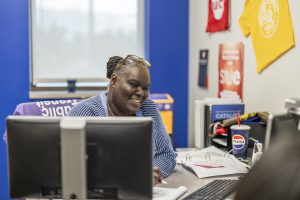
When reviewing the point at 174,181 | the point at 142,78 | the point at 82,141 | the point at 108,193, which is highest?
the point at 142,78

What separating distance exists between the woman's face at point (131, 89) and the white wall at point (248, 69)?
32.3 inches

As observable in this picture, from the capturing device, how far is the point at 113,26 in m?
3.63

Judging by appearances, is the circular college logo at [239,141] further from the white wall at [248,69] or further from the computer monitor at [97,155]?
the computer monitor at [97,155]

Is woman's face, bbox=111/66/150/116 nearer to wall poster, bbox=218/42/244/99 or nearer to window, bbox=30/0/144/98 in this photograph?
wall poster, bbox=218/42/244/99

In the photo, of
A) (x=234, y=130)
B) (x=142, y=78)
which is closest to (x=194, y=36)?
(x=234, y=130)

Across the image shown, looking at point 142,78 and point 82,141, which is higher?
point 142,78

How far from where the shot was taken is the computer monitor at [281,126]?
1126 millimetres

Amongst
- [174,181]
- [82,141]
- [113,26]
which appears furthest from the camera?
[113,26]

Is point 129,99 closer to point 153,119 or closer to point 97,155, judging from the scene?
point 153,119

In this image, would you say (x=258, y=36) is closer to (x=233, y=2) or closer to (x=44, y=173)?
(x=233, y=2)

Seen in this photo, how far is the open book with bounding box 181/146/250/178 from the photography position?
2098 mm

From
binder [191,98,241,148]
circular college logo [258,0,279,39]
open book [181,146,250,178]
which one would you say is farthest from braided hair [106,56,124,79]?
circular college logo [258,0,279,39]

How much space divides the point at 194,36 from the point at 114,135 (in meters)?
2.40

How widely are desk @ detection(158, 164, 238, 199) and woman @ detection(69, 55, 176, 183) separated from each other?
0.04 metres
